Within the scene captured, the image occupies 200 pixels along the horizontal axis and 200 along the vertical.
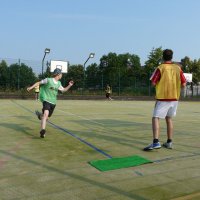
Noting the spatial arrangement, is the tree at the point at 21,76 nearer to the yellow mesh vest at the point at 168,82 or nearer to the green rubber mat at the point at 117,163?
the yellow mesh vest at the point at 168,82

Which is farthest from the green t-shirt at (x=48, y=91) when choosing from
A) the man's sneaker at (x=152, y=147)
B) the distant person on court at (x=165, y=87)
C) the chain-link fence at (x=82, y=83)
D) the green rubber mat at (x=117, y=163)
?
the chain-link fence at (x=82, y=83)

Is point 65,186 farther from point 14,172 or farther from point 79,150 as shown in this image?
point 79,150

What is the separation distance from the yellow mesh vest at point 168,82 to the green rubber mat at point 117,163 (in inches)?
58.7

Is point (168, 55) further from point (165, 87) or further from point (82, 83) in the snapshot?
point (82, 83)

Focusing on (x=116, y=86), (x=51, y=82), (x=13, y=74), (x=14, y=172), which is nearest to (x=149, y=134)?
(x=51, y=82)

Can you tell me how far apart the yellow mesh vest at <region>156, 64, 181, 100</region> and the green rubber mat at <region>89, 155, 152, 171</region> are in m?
1.49

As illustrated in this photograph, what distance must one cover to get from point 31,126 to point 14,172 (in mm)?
5075

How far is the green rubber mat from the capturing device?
541 centimetres

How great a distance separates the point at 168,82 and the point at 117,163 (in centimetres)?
203

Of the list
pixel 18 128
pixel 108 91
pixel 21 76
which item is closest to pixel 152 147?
pixel 18 128

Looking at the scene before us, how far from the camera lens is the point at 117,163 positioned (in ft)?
18.5

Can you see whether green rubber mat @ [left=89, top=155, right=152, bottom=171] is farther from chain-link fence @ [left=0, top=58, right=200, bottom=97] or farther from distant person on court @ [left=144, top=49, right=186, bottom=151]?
chain-link fence @ [left=0, top=58, right=200, bottom=97]

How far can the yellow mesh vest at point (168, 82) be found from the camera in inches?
267

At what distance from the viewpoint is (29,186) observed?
439 cm
